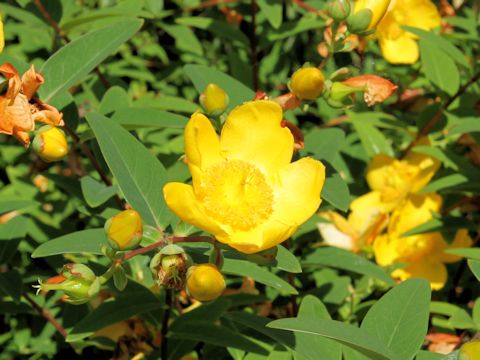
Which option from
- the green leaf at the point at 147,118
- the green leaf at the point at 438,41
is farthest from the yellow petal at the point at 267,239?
the green leaf at the point at 438,41

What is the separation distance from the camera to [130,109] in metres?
1.43

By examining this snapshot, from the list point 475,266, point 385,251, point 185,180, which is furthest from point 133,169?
point 385,251

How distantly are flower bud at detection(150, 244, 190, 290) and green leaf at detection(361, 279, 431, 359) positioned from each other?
1.00 ft

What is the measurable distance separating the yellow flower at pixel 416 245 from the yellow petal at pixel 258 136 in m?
0.57

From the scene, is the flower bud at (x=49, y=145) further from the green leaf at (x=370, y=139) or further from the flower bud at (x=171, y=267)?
the green leaf at (x=370, y=139)

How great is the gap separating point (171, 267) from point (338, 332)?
0.25 meters

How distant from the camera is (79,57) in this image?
1.42 metres

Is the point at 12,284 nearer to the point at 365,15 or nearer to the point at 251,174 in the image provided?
the point at 251,174

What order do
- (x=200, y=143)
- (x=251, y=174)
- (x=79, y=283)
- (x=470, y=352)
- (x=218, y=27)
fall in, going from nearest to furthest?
(x=470, y=352) < (x=79, y=283) < (x=200, y=143) < (x=251, y=174) < (x=218, y=27)

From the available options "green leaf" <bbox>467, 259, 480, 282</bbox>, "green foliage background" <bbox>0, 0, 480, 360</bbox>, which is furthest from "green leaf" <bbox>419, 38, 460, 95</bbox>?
"green leaf" <bbox>467, 259, 480, 282</bbox>

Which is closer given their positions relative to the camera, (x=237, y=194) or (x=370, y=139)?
(x=237, y=194)

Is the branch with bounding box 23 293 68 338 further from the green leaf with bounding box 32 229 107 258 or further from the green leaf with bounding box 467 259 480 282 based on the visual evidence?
the green leaf with bounding box 467 259 480 282

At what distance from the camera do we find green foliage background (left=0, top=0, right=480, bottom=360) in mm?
1195

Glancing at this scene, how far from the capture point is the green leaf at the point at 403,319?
1137 mm
